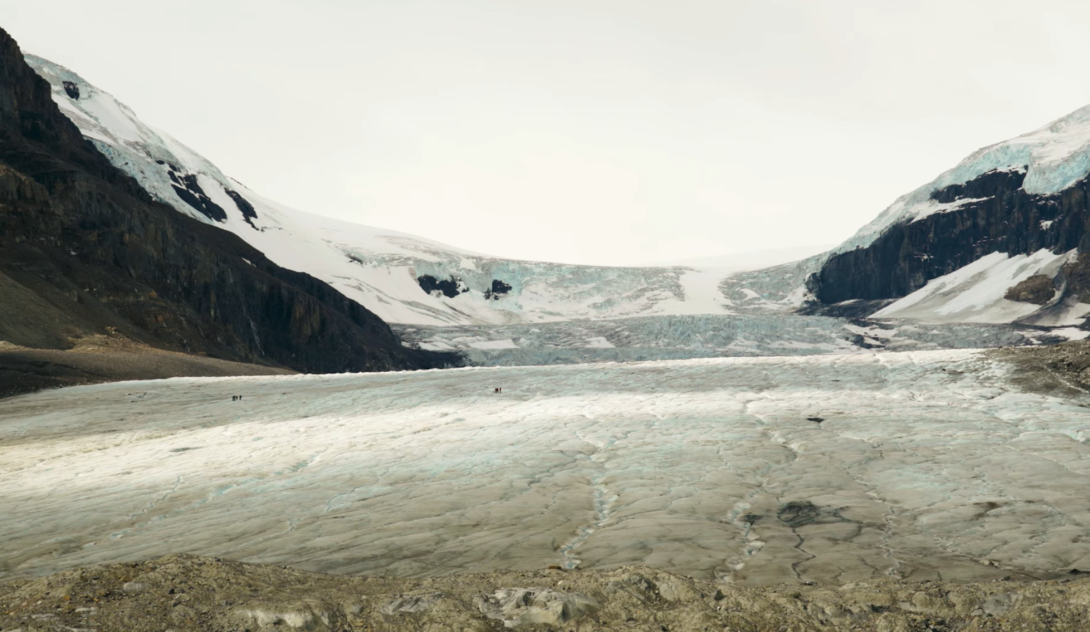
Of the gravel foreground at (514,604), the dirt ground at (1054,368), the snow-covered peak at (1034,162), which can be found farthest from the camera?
the snow-covered peak at (1034,162)

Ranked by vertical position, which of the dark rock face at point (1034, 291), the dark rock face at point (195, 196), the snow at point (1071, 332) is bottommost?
the snow at point (1071, 332)

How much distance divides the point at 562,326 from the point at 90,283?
52647mm

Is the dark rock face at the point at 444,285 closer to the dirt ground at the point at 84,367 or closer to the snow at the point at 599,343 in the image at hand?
the snow at the point at 599,343

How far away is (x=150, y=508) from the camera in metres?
10.0

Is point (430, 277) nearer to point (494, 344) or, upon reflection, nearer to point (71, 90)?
point (494, 344)

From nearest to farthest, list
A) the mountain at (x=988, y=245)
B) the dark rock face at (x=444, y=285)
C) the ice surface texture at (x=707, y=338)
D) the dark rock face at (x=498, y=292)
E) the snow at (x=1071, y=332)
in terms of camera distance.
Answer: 1. the ice surface texture at (x=707, y=338)
2. the snow at (x=1071, y=332)
3. the mountain at (x=988, y=245)
4. the dark rock face at (x=444, y=285)
5. the dark rock face at (x=498, y=292)

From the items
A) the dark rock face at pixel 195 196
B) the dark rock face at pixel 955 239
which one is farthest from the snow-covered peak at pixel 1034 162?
the dark rock face at pixel 195 196

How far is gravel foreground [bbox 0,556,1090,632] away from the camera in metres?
5.13

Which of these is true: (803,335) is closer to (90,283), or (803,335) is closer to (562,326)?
(562,326)

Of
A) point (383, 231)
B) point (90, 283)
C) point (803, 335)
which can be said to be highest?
point (383, 231)

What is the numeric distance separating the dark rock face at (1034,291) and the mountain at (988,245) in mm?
212

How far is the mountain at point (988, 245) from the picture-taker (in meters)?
125

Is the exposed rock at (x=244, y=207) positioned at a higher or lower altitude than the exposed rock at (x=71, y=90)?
lower

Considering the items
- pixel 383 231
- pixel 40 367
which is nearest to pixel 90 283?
pixel 40 367
